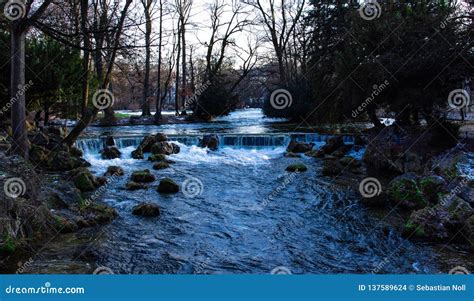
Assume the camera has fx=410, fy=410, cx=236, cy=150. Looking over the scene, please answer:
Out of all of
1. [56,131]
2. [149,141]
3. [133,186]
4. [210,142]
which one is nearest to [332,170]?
[133,186]

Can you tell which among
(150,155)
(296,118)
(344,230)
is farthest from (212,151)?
(296,118)

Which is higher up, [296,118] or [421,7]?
[421,7]

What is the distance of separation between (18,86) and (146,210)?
4.02 metres

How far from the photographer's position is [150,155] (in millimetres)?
17094

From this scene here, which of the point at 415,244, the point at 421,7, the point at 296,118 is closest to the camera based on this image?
the point at 415,244

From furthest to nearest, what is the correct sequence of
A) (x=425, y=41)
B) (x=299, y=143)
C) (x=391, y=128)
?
(x=299, y=143) → (x=391, y=128) → (x=425, y=41)

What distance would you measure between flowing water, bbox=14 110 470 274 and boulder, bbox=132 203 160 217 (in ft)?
0.47

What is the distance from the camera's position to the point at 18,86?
9109mm

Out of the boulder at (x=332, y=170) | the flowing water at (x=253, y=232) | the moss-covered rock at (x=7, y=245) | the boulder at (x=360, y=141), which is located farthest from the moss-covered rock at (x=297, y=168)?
the moss-covered rock at (x=7, y=245)

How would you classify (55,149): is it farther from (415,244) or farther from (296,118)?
(296,118)

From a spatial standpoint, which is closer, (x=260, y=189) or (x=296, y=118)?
(x=260, y=189)

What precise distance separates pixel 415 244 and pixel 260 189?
516 centimetres

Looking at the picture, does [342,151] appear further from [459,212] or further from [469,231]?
[469,231]

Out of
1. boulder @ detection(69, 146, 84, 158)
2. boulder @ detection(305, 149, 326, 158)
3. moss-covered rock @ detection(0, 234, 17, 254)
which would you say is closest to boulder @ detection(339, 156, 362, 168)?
boulder @ detection(305, 149, 326, 158)
